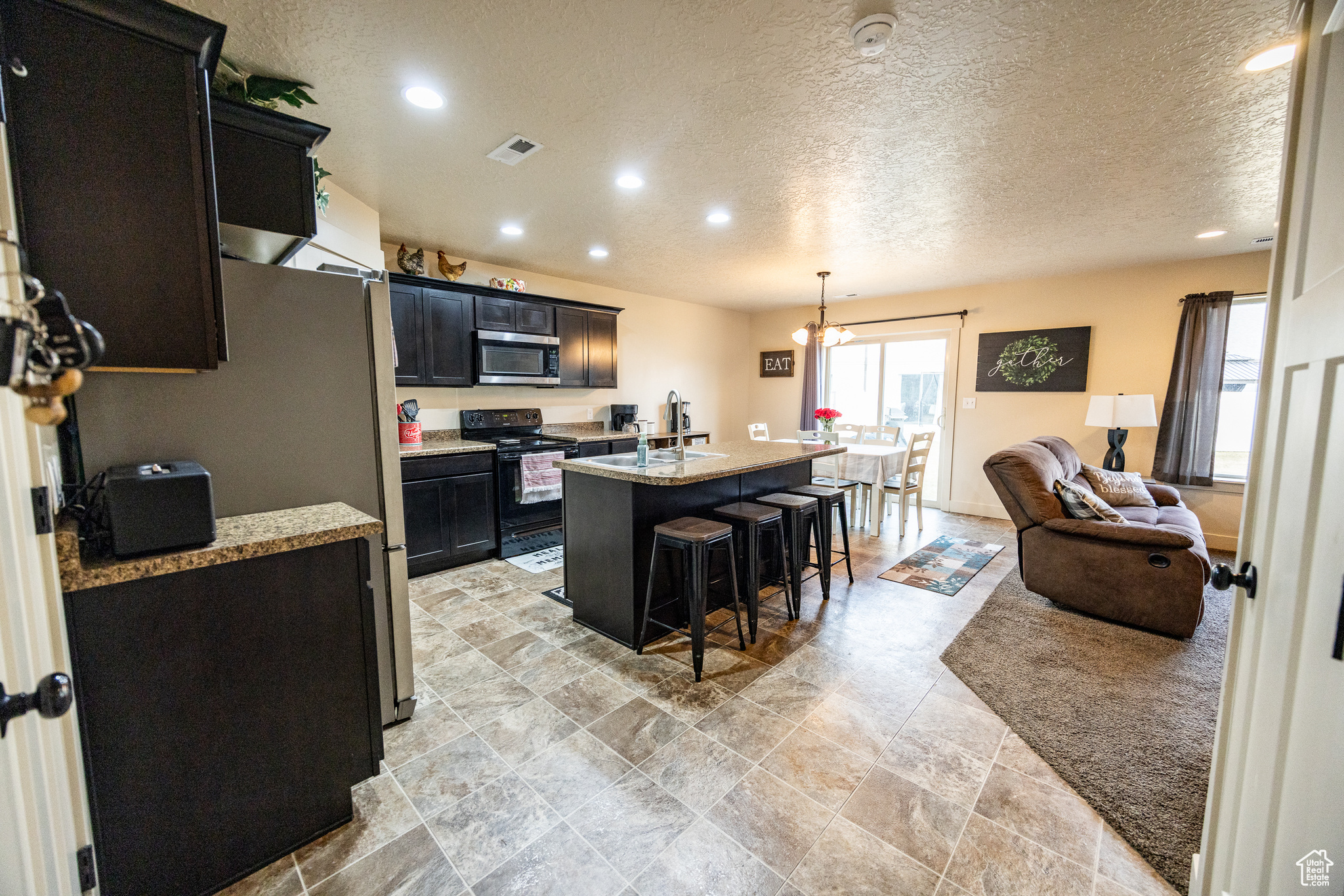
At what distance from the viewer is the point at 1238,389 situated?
425 cm

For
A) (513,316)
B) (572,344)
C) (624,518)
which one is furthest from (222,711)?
(572,344)

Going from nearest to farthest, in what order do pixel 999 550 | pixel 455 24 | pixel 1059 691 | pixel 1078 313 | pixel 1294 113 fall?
pixel 1294 113, pixel 455 24, pixel 1059 691, pixel 999 550, pixel 1078 313

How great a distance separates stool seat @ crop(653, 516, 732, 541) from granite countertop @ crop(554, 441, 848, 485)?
221mm

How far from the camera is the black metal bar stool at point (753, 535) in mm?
2639

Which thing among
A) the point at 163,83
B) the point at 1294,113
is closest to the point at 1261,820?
the point at 1294,113

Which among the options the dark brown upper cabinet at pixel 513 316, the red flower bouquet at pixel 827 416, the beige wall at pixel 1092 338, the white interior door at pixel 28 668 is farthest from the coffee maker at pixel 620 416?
the white interior door at pixel 28 668

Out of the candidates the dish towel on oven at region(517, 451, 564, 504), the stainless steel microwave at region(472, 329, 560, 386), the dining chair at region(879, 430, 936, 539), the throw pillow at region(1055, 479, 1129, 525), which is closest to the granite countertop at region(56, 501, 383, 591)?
the dish towel on oven at region(517, 451, 564, 504)

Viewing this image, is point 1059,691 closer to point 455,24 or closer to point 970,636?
point 970,636

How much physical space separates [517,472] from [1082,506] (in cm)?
396

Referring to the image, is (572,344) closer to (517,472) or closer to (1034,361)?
(517,472)

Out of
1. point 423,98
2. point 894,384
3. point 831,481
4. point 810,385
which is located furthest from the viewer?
point 810,385

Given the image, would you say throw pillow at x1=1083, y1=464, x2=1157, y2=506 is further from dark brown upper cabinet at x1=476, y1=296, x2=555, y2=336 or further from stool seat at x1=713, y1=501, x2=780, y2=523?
dark brown upper cabinet at x1=476, y1=296, x2=555, y2=336

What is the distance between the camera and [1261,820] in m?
0.91

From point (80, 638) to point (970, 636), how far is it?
341 centimetres
